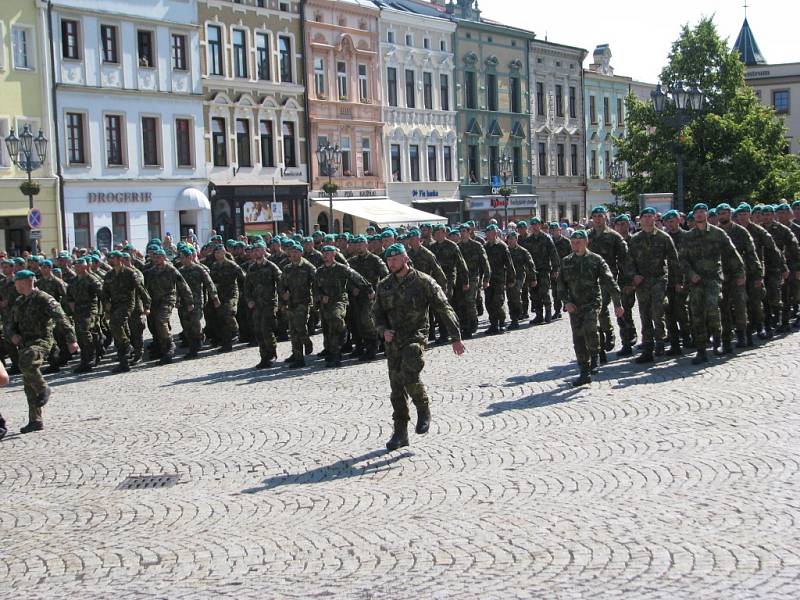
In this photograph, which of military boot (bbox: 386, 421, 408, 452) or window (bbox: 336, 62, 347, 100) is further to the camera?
window (bbox: 336, 62, 347, 100)

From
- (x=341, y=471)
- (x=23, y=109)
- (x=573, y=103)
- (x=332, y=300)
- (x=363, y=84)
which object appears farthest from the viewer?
(x=573, y=103)

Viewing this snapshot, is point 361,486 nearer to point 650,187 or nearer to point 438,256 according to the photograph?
point 438,256

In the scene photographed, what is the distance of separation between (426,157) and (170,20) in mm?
16858

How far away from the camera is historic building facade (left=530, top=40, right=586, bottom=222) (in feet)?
207

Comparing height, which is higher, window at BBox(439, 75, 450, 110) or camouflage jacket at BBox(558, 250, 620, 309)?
window at BBox(439, 75, 450, 110)

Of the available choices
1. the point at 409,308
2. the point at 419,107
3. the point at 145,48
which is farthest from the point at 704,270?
the point at 419,107

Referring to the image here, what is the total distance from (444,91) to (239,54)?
14.5 meters

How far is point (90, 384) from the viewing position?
1681 centimetres

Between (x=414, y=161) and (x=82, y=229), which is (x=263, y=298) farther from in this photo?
(x=414, y=161)

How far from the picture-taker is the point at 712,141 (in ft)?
151

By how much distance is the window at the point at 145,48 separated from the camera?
40.3 metres

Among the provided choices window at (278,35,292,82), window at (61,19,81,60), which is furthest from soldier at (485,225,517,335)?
window at (278,35,292,82)

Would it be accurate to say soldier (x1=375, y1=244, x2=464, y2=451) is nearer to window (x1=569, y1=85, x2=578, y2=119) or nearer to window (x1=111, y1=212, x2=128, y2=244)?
window (x1=111, y1=212, x2=128, y2=244)

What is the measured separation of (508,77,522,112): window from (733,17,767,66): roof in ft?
108
